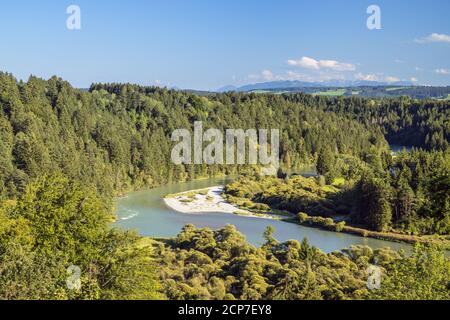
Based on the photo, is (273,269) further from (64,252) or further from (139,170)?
(139,170)

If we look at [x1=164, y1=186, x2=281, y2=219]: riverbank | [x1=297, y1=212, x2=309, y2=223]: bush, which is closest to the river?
[x1=297, y1=212, x2=309, y2=223]: bush

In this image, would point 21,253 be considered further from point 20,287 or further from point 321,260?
point 321,260

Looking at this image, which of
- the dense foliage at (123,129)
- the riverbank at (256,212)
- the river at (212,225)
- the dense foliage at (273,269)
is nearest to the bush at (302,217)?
the riverbank at (256,212)
